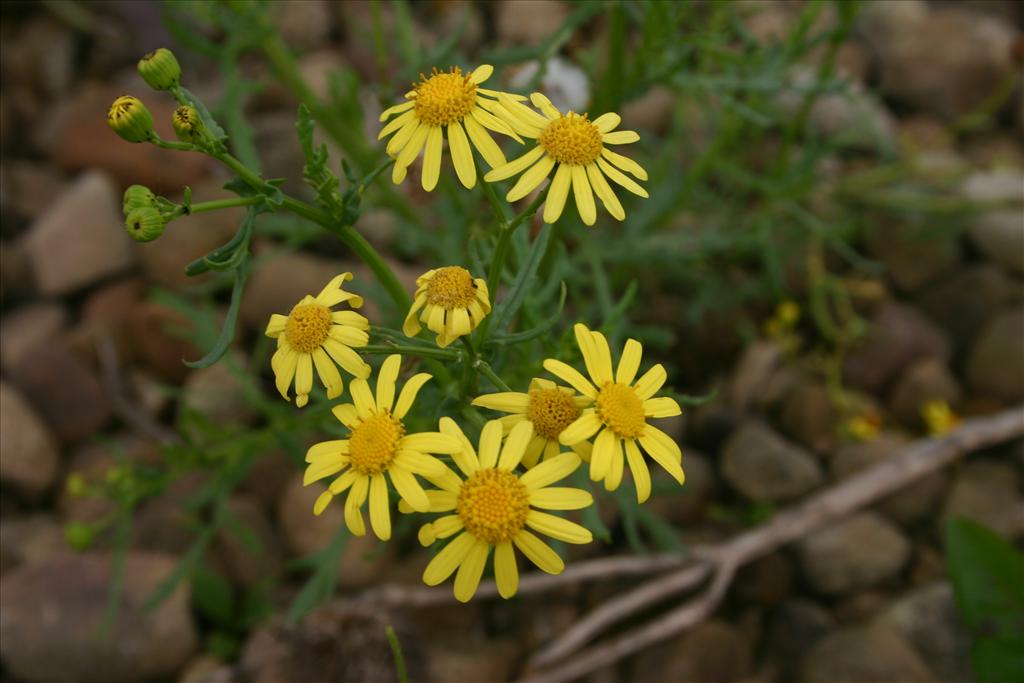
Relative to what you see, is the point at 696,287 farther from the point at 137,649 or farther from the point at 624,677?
the point at 137,649

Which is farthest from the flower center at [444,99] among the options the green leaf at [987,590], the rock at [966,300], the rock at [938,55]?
the rock at [938,55]

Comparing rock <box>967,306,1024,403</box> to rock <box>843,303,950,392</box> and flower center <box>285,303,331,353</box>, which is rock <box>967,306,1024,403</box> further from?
flower center <box>285,303,331,353</box>

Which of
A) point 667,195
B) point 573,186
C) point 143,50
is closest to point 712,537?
point 667,195

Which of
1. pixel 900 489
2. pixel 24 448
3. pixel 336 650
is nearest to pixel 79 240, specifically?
pixel 24 448

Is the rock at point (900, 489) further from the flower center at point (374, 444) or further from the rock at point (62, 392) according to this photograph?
the rock at point (62, 392)

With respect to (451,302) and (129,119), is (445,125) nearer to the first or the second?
(451,302)
